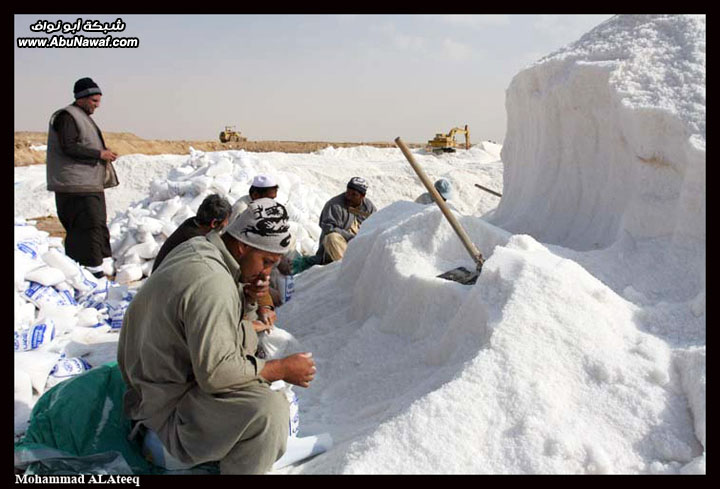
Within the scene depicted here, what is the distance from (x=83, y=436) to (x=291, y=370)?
0.85 meters

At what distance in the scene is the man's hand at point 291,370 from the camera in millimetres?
1922

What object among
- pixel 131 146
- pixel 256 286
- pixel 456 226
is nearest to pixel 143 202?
pixel 456 226

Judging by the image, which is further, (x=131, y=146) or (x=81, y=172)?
(x=131, y=146)

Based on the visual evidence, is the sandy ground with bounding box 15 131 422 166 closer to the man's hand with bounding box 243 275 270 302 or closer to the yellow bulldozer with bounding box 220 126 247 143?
the yellow bulldozer with bounding box 220 126 247 143

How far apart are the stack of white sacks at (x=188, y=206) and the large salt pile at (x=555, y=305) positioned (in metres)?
2.08

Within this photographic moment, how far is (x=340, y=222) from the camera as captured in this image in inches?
211

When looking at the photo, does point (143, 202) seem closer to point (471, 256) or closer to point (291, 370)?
point (471, 256)

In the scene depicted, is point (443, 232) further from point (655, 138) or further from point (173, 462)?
point (173, 462)

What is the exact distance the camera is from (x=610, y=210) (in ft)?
11.4

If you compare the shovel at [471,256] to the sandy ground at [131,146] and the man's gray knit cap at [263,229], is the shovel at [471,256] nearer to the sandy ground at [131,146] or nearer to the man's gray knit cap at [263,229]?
the man's gray knit cap at [263,229]

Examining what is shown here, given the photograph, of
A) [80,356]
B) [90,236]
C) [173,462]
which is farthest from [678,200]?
[90,236]

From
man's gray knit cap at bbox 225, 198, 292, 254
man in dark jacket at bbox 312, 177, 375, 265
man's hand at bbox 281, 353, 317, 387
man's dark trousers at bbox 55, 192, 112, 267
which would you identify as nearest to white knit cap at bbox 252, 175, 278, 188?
man in dark jacket at bbox 312, 177, 375, 265

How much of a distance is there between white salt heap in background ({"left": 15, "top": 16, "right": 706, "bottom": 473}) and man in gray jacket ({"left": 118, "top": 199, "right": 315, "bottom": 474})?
31 centimetres

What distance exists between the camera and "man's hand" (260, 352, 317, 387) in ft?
6.31
